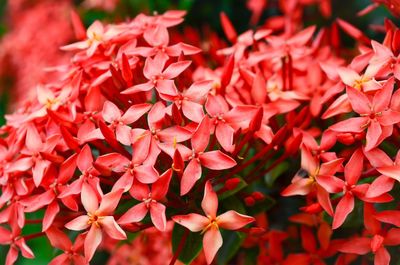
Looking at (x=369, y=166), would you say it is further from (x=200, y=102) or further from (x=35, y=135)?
(x=35, y=135)

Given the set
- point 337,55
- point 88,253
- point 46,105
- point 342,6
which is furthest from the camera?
point 342,6

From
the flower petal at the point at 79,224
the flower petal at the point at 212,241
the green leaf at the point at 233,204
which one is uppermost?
the flower petal at the point at 79,224

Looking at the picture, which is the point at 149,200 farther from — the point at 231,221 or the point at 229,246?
the point at 229,246

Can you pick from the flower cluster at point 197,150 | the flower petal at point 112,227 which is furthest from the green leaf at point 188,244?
the flower petal at point 112,227

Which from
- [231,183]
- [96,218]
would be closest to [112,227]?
[96,218]

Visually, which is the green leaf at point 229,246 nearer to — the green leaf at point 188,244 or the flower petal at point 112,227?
the green leaf at point 188,244

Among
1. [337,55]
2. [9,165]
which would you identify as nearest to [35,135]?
[9,165]

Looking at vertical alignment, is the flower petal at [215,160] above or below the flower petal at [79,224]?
above

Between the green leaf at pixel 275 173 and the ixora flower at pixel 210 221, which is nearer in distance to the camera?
the ixora flower at pixel 210 221

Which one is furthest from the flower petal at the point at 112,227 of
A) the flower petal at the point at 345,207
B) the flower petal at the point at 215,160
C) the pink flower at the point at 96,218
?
the flower petal at the point at 345,207
